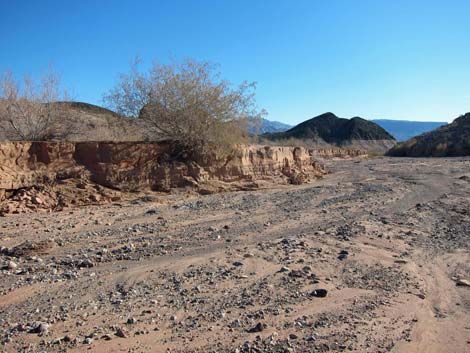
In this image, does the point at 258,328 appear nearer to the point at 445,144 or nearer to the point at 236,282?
the point at 236,282

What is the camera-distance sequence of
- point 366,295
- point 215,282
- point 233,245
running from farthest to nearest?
point 233,245
point 215,282
point 366,295

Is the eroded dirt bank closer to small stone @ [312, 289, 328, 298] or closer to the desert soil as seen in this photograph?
the desert soil

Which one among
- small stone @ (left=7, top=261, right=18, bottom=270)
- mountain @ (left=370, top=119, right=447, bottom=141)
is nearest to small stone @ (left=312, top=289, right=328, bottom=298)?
small stone @ (left=7, top=261, right=18, bottom=270)

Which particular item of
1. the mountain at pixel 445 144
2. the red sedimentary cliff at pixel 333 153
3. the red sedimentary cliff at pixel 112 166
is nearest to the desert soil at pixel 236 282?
the red sedimentary cliff at pixel 112 166

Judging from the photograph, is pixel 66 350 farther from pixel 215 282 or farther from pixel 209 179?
pixel 209 179

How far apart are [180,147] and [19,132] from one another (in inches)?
190

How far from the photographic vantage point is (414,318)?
3.54 meters

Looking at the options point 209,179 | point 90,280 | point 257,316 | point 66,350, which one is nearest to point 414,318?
point 257,316

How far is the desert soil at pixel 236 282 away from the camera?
313 centimetres

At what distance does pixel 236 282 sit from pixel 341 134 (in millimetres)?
81495

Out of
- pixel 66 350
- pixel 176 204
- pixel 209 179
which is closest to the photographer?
pixel 66 350

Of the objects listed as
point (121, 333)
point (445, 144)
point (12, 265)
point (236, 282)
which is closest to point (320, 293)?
point (236, 282)

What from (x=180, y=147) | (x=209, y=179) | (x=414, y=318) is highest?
(x=180, y=147)

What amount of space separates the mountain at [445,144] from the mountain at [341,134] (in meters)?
27.4
